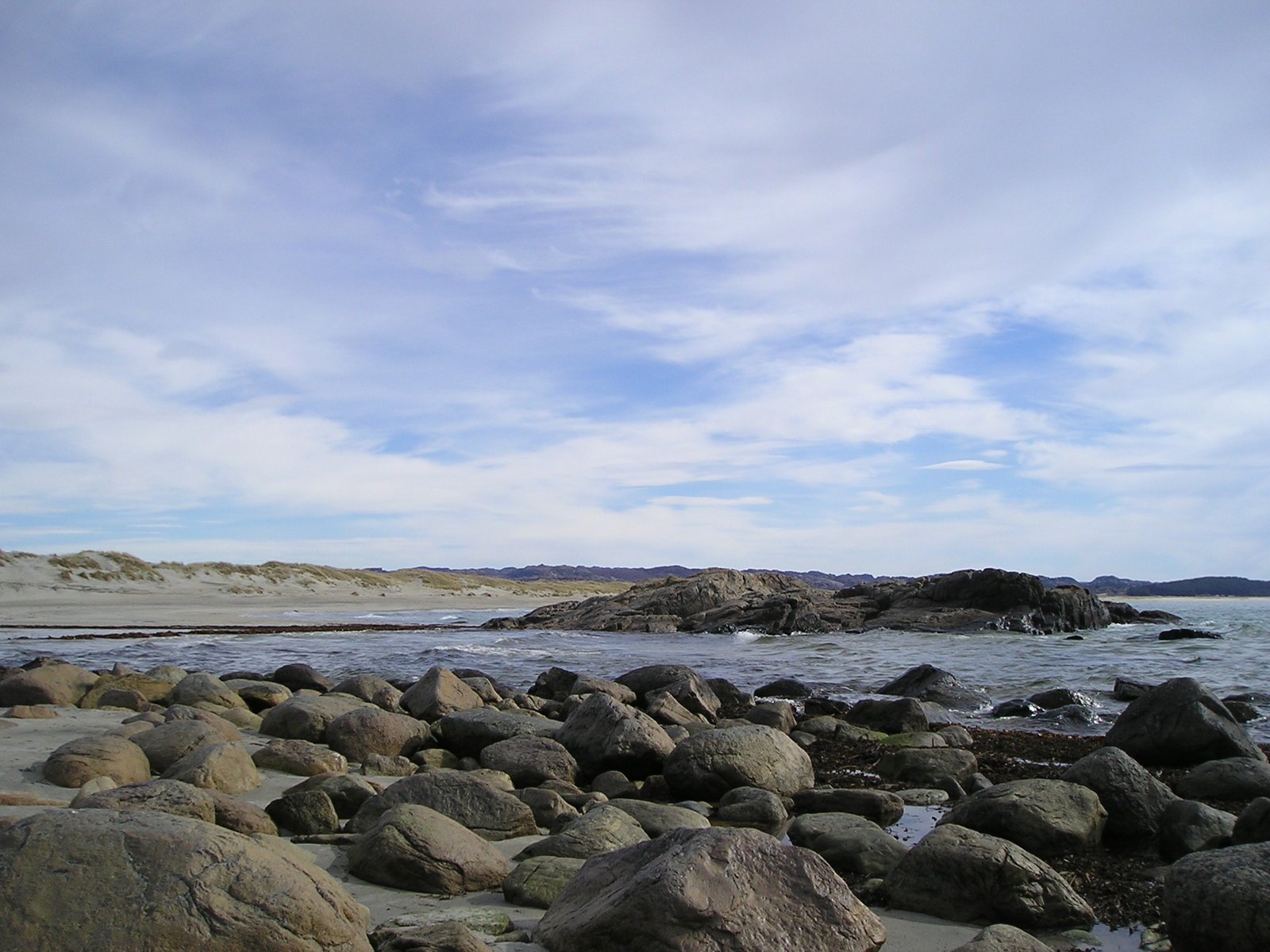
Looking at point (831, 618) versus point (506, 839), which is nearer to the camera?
point (506, 839)

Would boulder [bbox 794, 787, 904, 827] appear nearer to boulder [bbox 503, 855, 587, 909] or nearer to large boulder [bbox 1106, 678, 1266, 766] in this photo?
boulder [bbox 503, 855, 587, 909]

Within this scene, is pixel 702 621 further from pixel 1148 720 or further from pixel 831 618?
pixel 1148 720

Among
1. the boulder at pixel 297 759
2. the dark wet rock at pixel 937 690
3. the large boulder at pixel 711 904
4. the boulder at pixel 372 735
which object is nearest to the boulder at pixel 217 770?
the boulder at pixel 297 759

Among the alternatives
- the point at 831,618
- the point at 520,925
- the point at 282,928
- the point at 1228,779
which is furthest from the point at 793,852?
the point at 831,618

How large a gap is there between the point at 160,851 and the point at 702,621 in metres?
33.0

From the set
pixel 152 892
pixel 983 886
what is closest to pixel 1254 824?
pixel 983 886

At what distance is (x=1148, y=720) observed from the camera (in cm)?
948

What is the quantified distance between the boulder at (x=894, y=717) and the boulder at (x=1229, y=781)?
378 centimetres

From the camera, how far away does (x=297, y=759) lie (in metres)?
7.81

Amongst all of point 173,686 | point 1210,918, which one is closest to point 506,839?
point 1210,918

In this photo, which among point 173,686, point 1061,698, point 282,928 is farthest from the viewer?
point 1061,698

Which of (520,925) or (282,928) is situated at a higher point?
(282,928)

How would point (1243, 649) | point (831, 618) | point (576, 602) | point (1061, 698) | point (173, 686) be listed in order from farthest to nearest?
point (576, 602) → point (831, 618) → point (1243, 649) → point (1061, 698) → point (173, 686)

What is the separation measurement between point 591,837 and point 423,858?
1.05 metres
